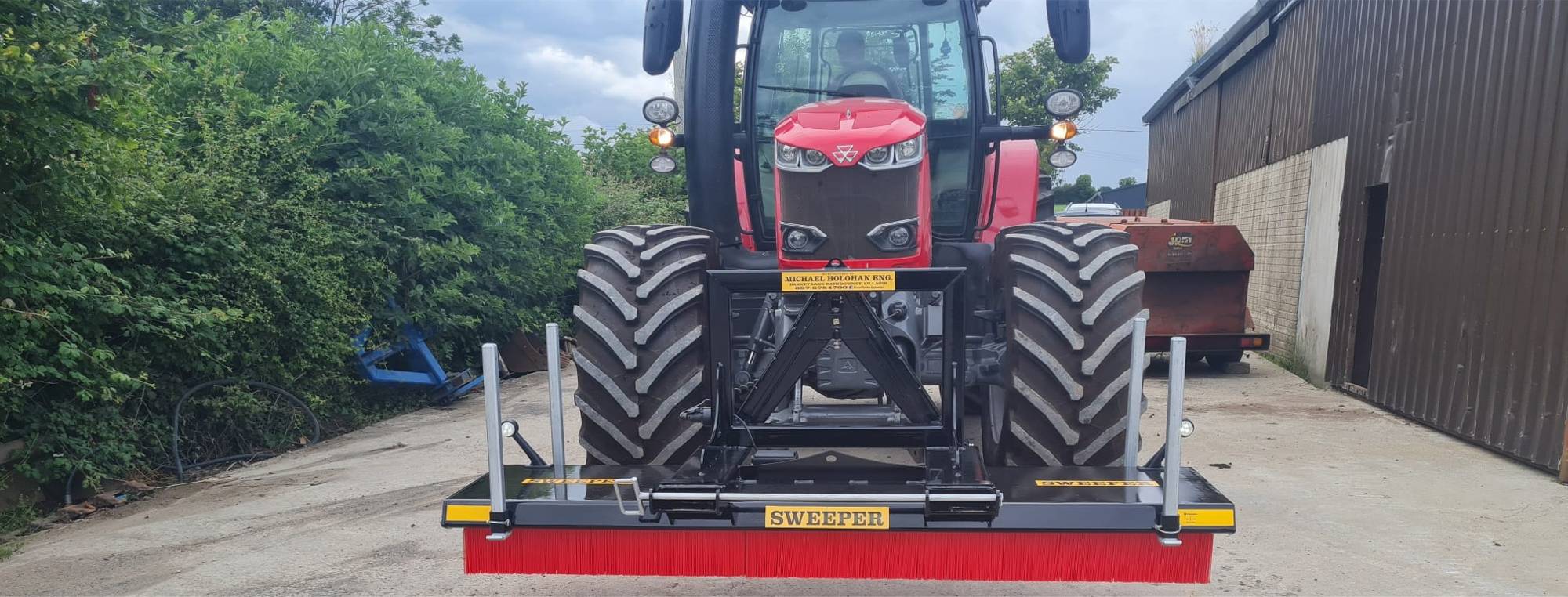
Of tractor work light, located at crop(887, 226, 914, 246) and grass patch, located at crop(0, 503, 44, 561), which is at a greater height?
tractor work light, located at crop(887, 226, 914, 246)

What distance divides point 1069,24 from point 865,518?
253 cm

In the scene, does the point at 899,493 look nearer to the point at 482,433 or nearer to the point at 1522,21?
the point at 482,433

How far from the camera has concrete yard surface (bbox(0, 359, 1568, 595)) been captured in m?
4.11

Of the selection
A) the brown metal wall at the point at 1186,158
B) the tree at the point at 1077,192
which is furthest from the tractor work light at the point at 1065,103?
the tree at the point at 1077,192

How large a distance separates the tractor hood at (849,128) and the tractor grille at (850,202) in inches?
3.5

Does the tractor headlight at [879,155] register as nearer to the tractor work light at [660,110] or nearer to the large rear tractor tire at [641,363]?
the large rear tractor tire at [641,363]

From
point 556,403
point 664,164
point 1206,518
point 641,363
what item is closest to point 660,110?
point 664,164

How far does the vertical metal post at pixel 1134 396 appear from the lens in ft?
10.4

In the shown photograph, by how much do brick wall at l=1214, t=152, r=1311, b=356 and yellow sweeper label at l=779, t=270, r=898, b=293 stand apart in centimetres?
948

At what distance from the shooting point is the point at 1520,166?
21.4ft

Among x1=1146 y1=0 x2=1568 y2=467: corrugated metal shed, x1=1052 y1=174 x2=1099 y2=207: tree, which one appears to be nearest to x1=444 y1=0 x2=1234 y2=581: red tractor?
x1=1146 y1=0 x2=1568 y2=467: corrugated metal shed

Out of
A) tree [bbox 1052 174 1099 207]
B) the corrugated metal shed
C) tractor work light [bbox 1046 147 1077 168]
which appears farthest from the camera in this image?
tree [bbox 1052 174 1099 207]

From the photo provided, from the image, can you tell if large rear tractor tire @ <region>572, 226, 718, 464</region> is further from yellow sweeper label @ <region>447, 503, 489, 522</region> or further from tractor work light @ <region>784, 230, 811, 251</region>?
yellow sweeper label @ <region>447, 503, 489, 522</region>

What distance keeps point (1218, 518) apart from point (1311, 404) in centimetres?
701
